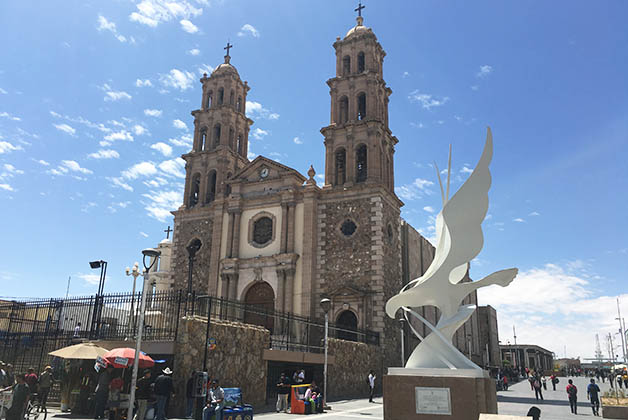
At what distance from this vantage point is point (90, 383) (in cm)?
1648

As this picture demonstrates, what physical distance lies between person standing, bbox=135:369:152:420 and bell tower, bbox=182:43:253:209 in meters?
21.3

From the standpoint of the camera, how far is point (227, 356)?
1742cm

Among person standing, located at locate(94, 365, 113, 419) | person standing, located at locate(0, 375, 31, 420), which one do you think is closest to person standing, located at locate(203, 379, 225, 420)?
person standing, located at locate(94, 365, 113, 419)

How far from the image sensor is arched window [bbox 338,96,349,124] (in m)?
34.2

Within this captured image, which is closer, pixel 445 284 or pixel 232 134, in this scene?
pixel 445 284

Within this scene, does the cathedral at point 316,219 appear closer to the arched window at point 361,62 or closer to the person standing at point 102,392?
the arched window at point 361,62

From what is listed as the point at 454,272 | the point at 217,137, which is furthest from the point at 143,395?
the point at 217,137

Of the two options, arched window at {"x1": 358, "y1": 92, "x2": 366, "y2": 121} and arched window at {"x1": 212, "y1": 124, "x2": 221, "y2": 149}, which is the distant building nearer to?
arched window at {"x1": 358, "y1": 92, "x2": 366, "y2": 121}

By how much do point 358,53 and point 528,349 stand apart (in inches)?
2884

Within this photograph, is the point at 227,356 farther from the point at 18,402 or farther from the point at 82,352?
the point at 18,402

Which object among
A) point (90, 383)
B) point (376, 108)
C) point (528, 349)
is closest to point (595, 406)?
point (90, 383)

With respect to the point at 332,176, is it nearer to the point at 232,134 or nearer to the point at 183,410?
the point at 232,134

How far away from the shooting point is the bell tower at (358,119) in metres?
32.0

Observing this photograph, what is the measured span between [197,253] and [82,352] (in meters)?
18.6
